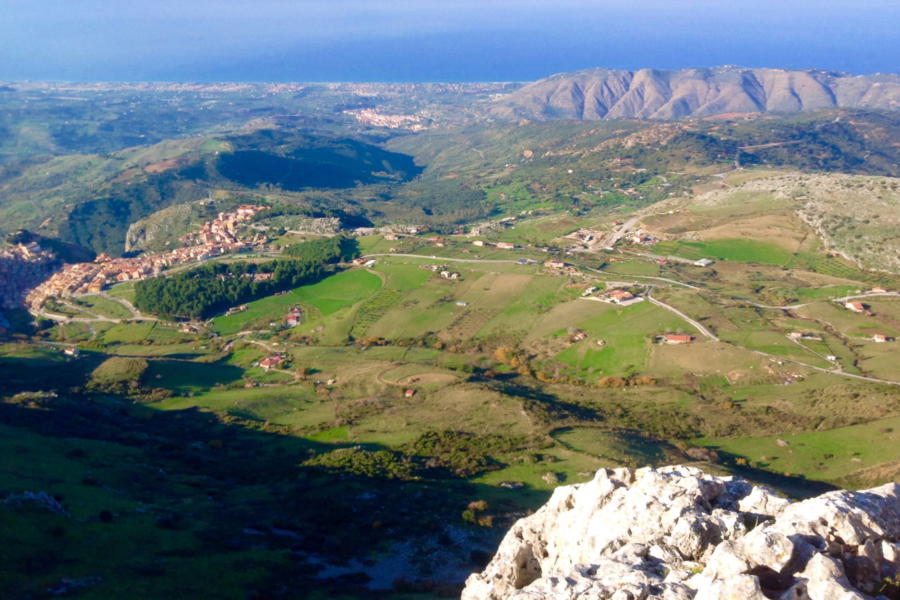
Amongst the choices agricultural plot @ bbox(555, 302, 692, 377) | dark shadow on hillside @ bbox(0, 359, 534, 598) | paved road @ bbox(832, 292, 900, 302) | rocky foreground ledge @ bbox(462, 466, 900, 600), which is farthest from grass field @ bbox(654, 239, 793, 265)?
rocky foreground ledge @ bbox(462, 466, 900, 600)

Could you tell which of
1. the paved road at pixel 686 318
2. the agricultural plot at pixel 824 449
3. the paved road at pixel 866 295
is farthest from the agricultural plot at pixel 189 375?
the paved road at pixel 866 295

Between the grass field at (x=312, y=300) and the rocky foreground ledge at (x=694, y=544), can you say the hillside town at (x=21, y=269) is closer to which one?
the grass field at (x=312, y=300)

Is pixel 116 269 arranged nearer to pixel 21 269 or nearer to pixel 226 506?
pixel 21 269

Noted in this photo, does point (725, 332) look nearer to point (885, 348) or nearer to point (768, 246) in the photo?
point (885, 348)

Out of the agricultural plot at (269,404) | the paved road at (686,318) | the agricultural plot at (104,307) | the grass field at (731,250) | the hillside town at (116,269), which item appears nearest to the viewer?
the agricultural plot at (269,404)

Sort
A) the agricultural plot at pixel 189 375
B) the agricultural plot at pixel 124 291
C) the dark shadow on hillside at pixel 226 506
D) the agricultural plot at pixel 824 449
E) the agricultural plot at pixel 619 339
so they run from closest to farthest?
the dark shadow on hillside at pixel 226 506 → the agricultural plot at pixel 824 449 → the agricultural plot at pixel 619 339 → the agricultural plot at pixel 189 375 → the agricultural plot at pixel 124 291

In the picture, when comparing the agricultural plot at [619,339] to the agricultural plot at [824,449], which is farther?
the agricultural plot at [619,339]

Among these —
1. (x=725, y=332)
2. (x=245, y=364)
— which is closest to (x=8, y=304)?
(x=245, y=364)

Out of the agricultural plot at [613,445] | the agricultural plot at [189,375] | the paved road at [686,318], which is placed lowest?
the agricultural plot at [189,375]
